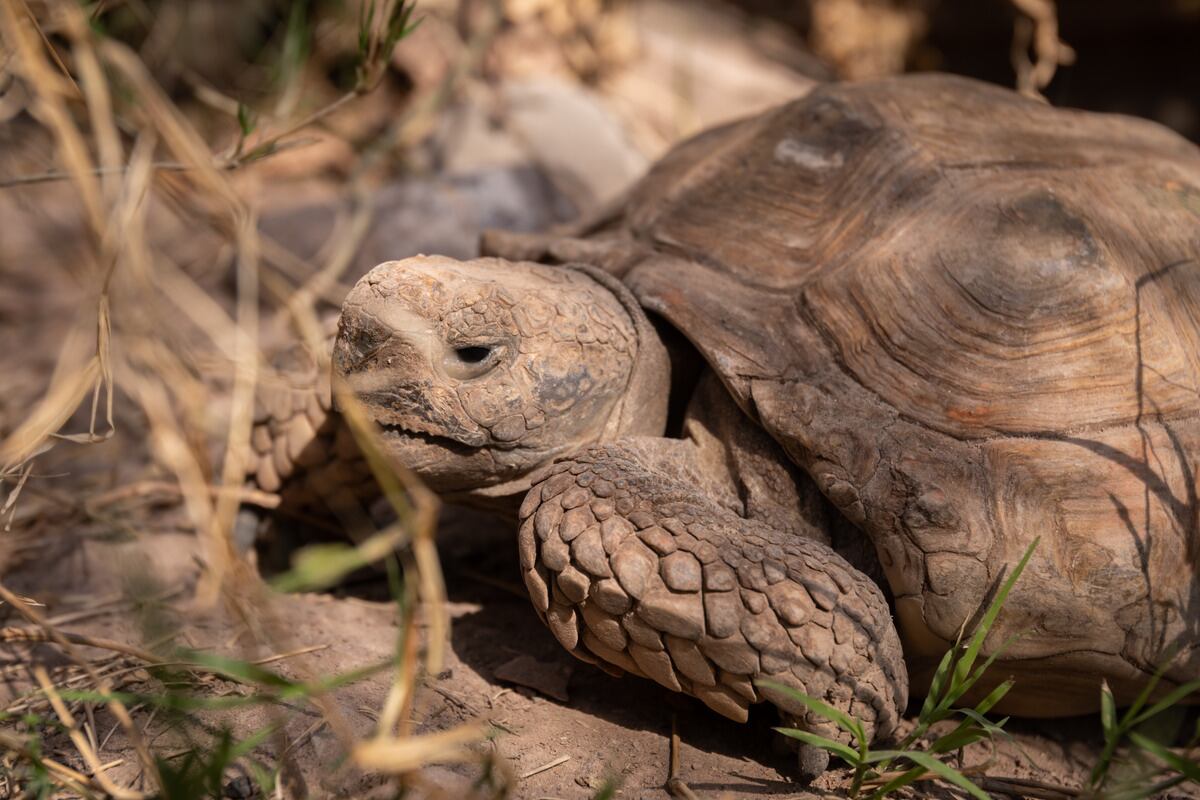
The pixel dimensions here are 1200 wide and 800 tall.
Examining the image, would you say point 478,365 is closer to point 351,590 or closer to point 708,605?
point 708,605

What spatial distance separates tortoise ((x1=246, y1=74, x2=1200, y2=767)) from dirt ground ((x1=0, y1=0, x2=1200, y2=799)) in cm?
19

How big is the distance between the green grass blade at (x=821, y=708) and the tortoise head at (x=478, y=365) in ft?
2.52

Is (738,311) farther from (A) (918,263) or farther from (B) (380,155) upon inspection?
(B) (380,155)

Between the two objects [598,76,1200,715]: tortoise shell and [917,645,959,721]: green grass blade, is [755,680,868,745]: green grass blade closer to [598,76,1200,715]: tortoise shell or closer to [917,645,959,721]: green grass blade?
[917,645,959,721]: green grass blade

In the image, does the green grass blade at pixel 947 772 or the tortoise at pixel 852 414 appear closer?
the green grass blade at pixel 947 772

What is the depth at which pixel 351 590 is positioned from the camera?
2.75 m

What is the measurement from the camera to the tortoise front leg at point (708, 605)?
6.16ft

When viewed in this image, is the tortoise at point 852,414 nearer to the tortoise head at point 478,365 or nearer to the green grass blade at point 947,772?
the tortoise head at point 478,365

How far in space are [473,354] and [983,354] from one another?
1128 millimetres

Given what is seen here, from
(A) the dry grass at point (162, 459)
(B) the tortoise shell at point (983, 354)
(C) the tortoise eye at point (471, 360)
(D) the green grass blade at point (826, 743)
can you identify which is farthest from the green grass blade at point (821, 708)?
(C) the tortoise eye at point (471, 360)

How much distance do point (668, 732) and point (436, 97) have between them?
12.7 ft

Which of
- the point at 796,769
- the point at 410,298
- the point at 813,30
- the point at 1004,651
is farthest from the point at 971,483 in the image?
the point at 813,30

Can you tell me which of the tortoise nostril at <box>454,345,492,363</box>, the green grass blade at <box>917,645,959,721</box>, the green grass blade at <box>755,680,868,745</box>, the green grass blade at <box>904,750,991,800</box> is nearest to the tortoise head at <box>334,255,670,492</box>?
the tortoise nostril at <box>454,345,492,363</box>

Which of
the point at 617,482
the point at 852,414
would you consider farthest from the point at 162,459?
the point at 852,414
